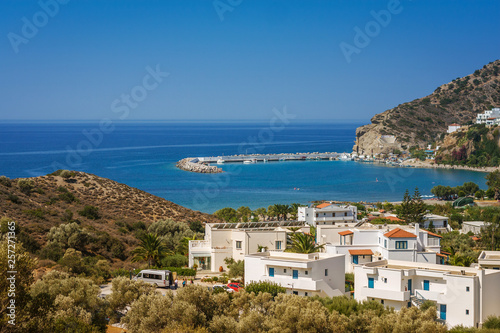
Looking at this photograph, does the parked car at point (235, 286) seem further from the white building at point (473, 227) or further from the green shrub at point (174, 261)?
the white building at point (473, 227)

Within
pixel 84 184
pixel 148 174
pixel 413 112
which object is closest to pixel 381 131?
pixel 413 112

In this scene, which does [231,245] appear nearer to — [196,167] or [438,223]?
[438,223]

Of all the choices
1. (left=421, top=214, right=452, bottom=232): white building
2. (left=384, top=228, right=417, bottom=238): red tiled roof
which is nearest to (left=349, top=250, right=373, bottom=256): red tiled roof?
(left=384, top=228, right=417, bottom=238): red tiled roof

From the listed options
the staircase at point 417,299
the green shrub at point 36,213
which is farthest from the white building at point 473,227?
the green shrub at point 36,213

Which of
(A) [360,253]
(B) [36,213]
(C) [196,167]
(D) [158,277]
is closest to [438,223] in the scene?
(A) [360,253]

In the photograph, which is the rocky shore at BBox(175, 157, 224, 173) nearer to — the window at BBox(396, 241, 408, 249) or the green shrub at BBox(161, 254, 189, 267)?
the green shrub at BBox(161, 254, 189, 267)

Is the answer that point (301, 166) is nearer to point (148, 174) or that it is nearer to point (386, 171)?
point (386, 171)

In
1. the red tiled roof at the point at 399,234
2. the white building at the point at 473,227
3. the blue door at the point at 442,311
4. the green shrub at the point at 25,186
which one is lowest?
the blue door at the point at 442,311
